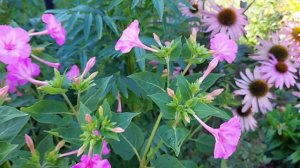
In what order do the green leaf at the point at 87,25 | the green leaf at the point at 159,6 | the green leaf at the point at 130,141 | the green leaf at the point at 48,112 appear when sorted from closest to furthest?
the green leaf at the point at 48,112, the green leaf at the point at 130,141, the green leaf at the point at 159,6, the green leaf at the point at 87,25

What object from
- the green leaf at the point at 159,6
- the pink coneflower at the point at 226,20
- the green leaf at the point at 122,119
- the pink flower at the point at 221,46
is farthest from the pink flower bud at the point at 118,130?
the pink coneflower at the point at 226,20

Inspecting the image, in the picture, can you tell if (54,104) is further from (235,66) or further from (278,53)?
(278,53)

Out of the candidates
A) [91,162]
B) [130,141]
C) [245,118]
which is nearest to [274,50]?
[245,118]

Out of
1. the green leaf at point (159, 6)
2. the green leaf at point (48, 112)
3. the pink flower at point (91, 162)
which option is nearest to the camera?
the pink flower at point (91, 162)

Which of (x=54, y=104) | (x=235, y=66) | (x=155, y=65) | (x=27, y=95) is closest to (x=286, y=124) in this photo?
(x=235, y=66)

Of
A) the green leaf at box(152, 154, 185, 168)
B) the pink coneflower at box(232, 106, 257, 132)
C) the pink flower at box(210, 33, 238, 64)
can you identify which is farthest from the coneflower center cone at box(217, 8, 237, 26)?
the green leaf at box(152, 154, 185, 168)

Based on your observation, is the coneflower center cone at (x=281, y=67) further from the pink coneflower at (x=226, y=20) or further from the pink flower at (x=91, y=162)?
the pink flower at (x=91, y=162)

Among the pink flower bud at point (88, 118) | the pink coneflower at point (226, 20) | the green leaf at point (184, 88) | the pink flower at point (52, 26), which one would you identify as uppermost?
the pink flower at point (52, 26)
